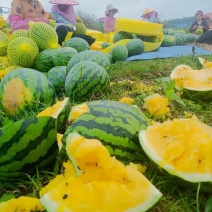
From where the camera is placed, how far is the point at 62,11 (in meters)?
10.1

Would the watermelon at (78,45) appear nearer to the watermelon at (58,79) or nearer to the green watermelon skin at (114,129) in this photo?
the watermelon at (58,79)

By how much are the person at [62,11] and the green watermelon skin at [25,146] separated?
9.02 m

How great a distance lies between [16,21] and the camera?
22.8 feet

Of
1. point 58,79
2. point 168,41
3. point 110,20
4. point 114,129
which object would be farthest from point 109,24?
point 114,129

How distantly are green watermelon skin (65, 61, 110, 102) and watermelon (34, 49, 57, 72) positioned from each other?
1.22 meters

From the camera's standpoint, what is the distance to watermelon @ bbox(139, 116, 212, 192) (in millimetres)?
1156

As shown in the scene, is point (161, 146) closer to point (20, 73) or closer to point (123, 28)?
point (20, 73)

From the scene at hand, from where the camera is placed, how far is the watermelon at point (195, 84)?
Answer: 2301 millimetres

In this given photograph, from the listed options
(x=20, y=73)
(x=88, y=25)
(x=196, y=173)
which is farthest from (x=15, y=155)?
(x=88, y=25)

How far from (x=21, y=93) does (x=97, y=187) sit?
1.50 m

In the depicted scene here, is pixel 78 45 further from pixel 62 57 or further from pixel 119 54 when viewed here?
pixel 62 57

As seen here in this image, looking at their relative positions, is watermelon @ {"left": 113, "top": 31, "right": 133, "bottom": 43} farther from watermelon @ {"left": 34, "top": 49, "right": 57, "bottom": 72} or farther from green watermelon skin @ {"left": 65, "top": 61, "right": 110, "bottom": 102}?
green watermelon skin @ {"left": 65, "top": 61, "right": 110, "bottom": 102}

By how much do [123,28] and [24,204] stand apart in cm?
622

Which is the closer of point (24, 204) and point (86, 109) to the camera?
point (24, 204)
